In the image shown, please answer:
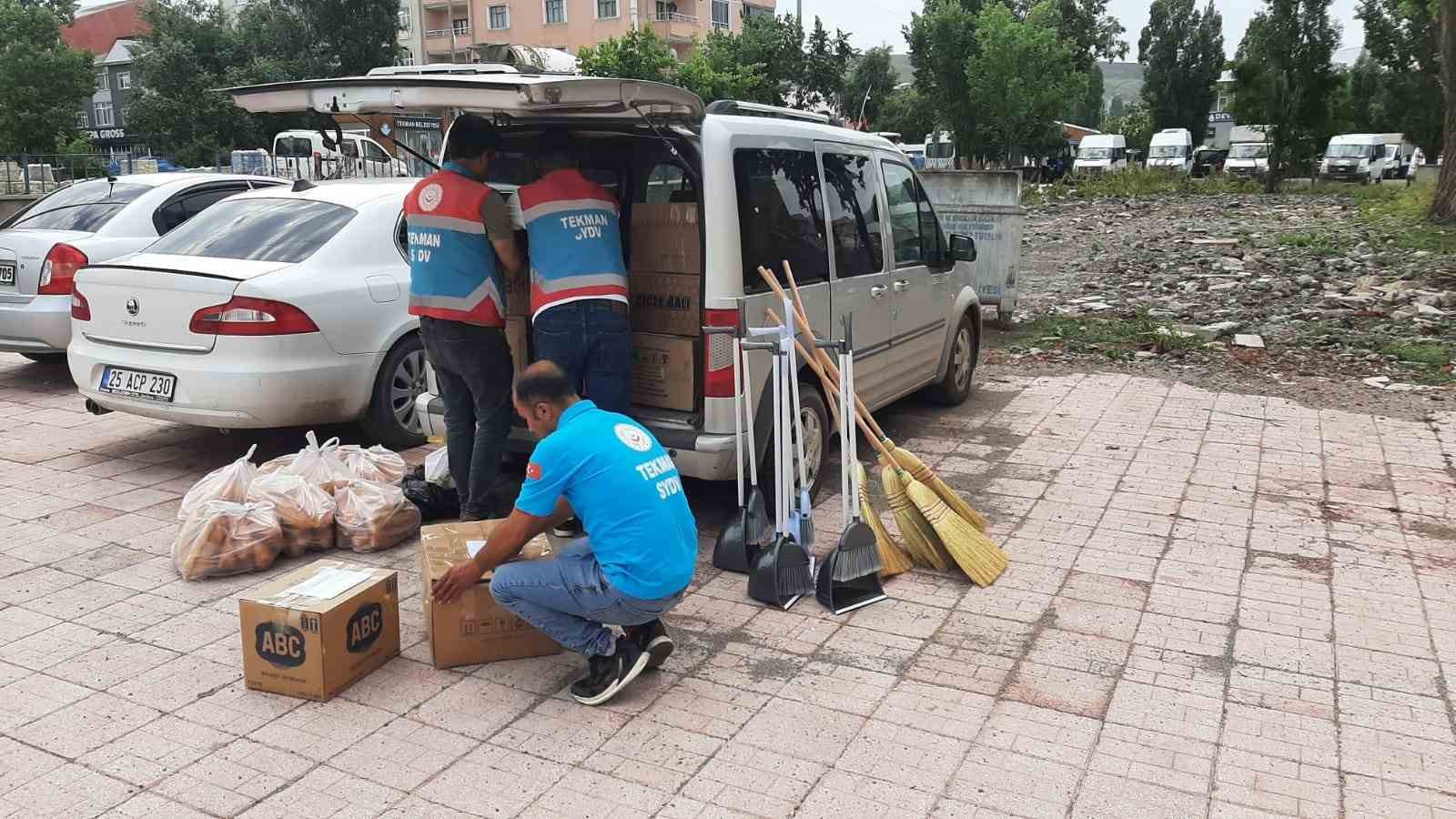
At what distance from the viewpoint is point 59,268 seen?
26.7ft

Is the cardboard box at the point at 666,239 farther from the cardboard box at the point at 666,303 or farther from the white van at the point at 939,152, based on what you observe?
the white van at the point at 939,152

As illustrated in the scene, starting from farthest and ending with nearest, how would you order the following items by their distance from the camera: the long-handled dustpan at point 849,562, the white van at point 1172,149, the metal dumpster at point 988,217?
the white van at point 1172,149
the metal dumpster at point 988,217
the long-handled dustpan at point 849,562

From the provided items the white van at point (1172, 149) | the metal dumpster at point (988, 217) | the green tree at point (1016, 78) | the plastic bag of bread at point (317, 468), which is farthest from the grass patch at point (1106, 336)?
the white van at point (1172, 149)

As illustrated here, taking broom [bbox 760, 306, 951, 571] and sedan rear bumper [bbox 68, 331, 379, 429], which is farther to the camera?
sedan rear bumper [bbox 68, 331, 379, 429]

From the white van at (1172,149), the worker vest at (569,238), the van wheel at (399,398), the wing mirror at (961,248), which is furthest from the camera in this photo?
the white van at (1172,149)

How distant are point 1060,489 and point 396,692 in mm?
3961

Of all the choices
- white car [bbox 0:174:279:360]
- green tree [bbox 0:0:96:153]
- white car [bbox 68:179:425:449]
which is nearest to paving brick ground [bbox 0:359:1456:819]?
white car [bbox 68:179:425:449]

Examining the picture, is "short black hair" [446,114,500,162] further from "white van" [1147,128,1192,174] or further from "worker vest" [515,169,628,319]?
"white van" [1147,128,1192,174]

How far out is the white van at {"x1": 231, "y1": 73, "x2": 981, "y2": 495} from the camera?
463 centimetres

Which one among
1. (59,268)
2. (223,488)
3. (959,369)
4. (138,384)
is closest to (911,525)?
(223,488)

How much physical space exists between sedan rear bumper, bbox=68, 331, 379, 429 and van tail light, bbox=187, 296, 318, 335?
0.16ft

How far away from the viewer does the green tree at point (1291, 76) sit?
33.6 metres

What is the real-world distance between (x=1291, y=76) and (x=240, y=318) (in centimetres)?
3578

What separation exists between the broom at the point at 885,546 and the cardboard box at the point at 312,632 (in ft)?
6.66
